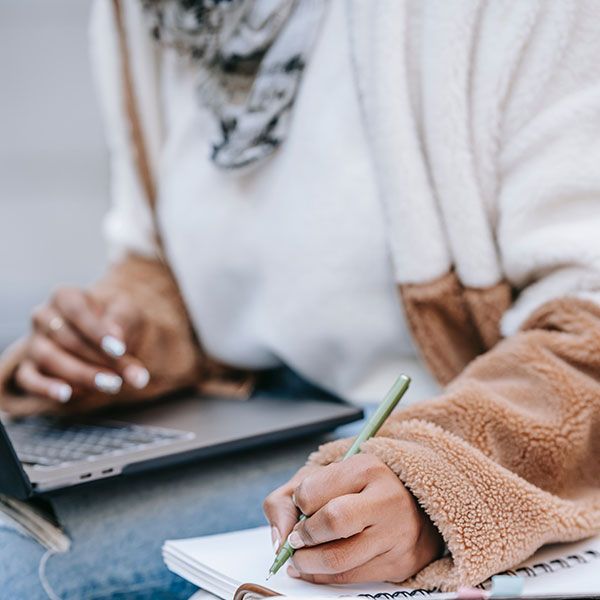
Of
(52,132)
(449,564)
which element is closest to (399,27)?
(449,564)

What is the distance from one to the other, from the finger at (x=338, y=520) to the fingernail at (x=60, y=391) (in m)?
0.37

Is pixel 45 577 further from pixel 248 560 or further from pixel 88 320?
pixel 88 320

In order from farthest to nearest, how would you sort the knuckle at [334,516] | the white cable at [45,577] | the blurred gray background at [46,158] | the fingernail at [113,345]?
the blurred gray background at [46,158]
the fingernail at [113,345]
the white cable at [45,577]
the knuckle at [334,516]

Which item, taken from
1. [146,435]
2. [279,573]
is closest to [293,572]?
[279,573]

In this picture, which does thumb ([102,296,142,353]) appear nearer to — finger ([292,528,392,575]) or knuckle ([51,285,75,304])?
knuckle ([51,285,75,304])

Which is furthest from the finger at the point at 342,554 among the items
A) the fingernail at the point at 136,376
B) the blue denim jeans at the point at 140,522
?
the fingernail at the point at 136,376

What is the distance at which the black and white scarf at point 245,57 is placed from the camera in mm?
646

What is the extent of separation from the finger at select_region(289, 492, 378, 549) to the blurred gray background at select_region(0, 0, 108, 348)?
179 centimetres

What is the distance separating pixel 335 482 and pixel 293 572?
51 mm

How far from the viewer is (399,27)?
22.2 inches

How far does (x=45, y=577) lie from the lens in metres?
0.50

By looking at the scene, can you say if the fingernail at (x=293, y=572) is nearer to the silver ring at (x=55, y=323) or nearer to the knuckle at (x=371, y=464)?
the knuckle at (x=371, y=464)

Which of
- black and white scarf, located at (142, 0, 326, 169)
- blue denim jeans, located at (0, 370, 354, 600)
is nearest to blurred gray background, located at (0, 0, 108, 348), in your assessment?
black and white scarf, located at (142, 0, 326, 169)

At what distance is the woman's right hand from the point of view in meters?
0.71
